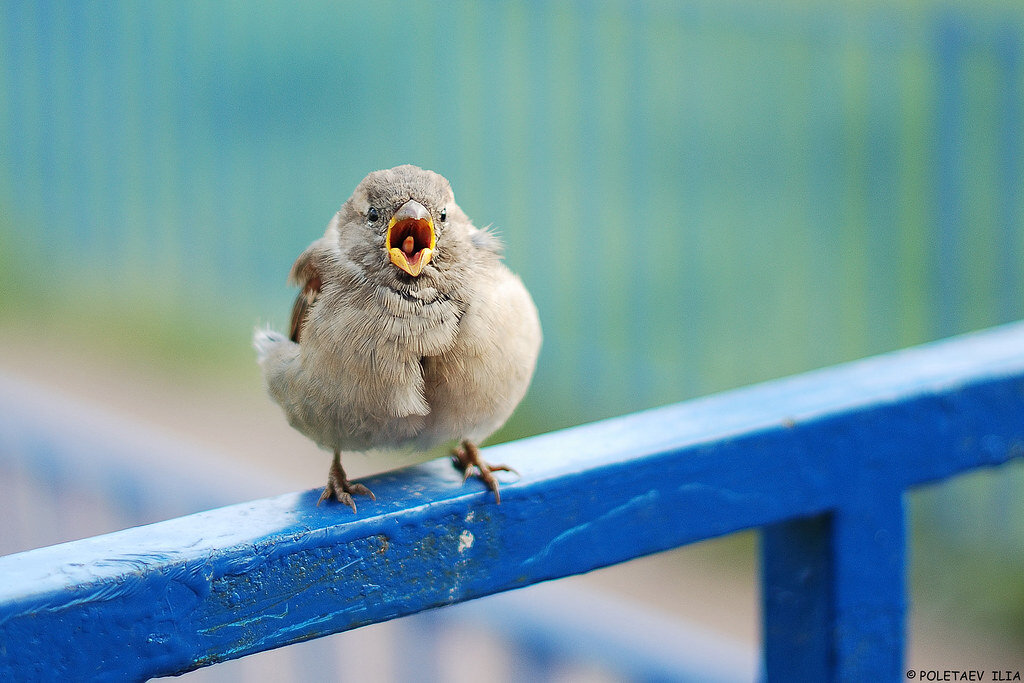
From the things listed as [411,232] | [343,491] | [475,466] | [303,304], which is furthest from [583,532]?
[303,304]

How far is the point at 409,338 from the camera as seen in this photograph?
6.17 feet

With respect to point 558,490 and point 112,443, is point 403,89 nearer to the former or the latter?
point 112,443

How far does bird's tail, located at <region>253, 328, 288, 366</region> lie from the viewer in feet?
7.24

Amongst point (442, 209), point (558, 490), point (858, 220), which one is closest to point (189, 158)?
point (858, 220)

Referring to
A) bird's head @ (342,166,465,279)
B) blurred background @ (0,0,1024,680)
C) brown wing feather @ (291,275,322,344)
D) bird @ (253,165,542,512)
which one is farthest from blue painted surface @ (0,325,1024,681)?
blurred background @ (0,0,1024,680)

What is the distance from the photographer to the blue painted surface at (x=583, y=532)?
4.15 ft

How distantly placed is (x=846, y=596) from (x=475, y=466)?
618 mm

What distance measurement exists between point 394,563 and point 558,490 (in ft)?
0.88

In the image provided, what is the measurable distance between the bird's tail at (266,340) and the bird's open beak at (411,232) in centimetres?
36

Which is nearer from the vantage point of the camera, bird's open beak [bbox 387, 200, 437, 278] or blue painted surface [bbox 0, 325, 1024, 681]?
blue painted surface [bbox 0, 325, 1024, 681]

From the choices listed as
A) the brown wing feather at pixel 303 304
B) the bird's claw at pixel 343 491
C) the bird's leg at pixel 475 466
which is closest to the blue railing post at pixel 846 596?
the bird's leg at pixel 475 466

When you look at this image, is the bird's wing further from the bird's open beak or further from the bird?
the bird's open beak

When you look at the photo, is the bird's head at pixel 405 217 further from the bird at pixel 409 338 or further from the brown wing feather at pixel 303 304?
the brown wing feather at pixel 303 304

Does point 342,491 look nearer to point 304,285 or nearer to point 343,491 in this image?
point 343,491
